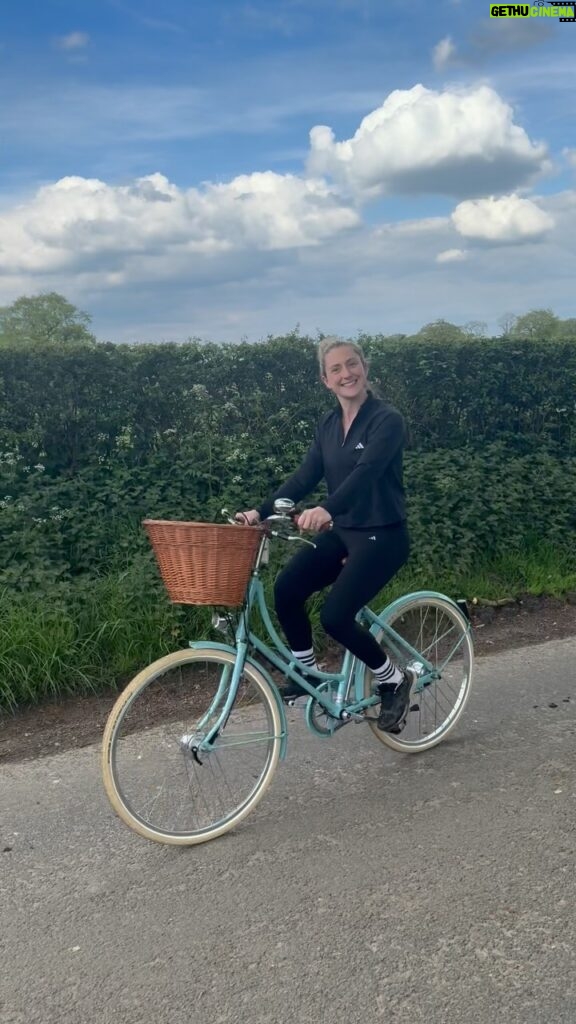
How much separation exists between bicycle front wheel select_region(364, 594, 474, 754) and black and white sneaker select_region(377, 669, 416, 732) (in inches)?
5.3

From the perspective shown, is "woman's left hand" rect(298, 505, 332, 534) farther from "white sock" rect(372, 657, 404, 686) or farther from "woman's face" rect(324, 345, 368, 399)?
"white sock" rect(372, 657, 404, 686)

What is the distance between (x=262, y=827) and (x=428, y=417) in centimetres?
493

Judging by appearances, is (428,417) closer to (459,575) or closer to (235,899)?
(459,575)

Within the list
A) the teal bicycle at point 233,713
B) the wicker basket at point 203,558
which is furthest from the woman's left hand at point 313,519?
the wicker basket at point 203,558

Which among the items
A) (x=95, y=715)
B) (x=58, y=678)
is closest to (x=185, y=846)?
(x=95, y=715)

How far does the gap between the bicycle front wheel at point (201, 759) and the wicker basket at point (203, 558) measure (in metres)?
0.33

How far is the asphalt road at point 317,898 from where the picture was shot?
102 inches

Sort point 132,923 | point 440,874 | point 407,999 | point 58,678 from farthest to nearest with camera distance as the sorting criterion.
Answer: point 58,678 → point 440,874 → point 132,923 → point 407,999

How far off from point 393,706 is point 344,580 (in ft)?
2.22

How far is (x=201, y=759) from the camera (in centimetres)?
344

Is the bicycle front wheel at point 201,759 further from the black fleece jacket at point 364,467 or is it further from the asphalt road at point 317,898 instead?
the black fleece jacket at point 364,467

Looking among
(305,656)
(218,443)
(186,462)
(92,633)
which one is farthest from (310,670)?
(218,443)

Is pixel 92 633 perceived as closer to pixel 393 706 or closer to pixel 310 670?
pixel 310 670

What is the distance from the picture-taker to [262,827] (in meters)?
3.56
